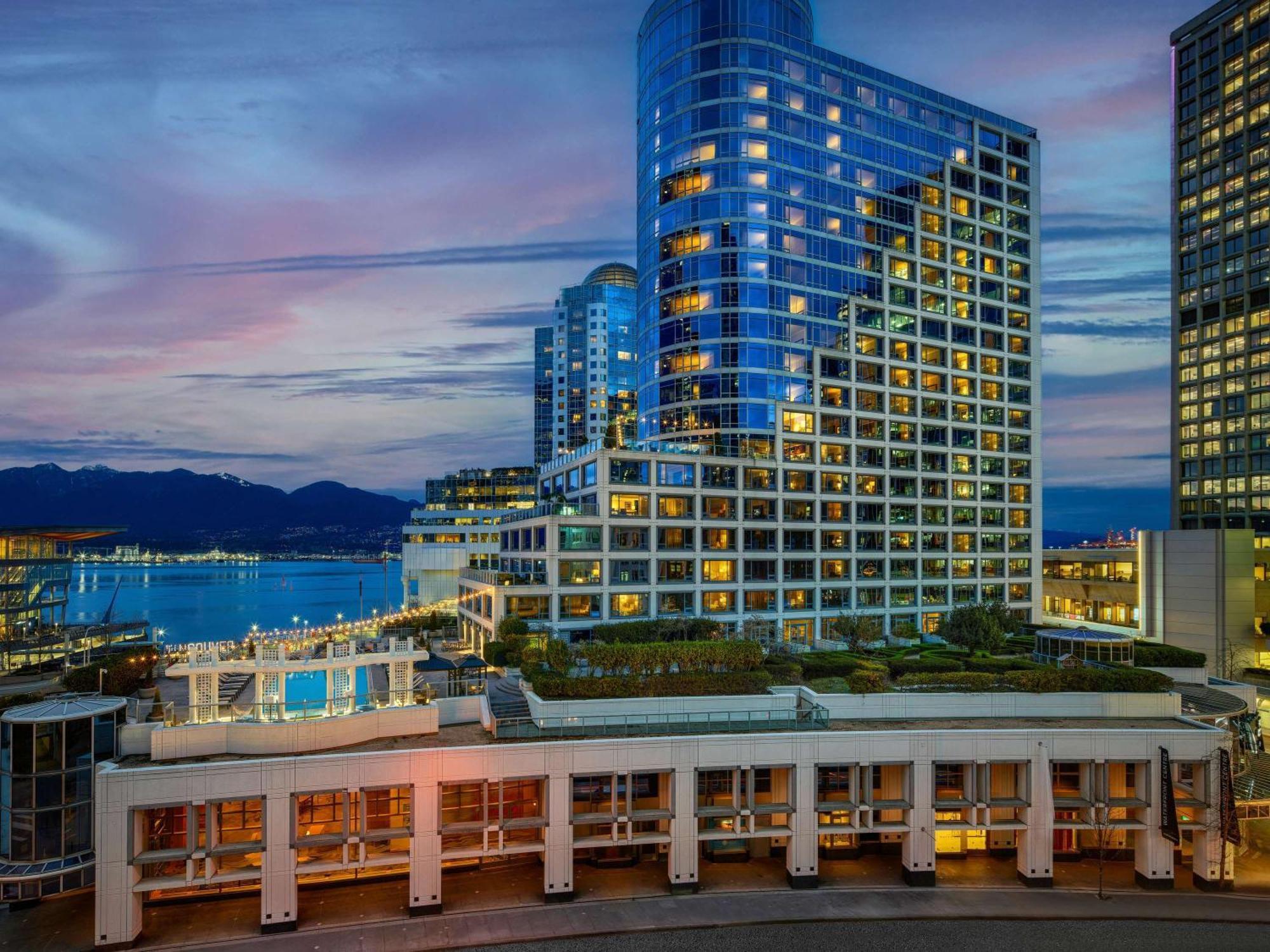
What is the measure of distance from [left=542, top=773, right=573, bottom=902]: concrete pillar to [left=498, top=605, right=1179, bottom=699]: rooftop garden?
593 cm

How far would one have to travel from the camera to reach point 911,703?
35.3 meters

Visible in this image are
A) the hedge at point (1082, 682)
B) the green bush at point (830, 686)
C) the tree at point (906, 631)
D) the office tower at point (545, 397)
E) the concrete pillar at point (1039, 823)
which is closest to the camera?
the concrete pillar at point (1039, 823)

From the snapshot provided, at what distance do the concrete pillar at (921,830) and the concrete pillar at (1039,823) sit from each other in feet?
12.6

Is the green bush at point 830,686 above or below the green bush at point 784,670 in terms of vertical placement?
below

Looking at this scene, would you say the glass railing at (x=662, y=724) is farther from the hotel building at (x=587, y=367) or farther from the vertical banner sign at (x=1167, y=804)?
the hotel building at (x=587, y=367)

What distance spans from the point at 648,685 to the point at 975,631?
31320mm

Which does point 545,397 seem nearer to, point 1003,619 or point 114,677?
point 1003,619

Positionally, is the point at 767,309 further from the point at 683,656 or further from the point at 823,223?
the point at 683,656

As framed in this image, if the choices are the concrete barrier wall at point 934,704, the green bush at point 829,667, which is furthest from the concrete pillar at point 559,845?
the green bush at point 829,667

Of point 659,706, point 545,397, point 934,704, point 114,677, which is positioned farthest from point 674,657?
point 545,397

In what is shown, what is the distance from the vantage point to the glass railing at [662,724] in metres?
30.8

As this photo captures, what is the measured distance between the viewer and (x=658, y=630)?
5547 cm

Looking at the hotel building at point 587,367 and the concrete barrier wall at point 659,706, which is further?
the hotel building at point 587,367

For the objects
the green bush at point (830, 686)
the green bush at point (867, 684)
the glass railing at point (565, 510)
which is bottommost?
the green bush at point (830, 686)
